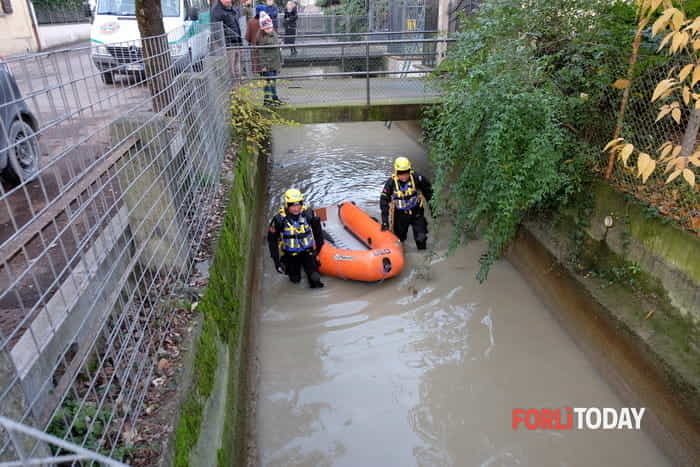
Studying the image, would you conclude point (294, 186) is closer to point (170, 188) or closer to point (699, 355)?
point (170, 188)

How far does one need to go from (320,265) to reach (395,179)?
70.4 inches

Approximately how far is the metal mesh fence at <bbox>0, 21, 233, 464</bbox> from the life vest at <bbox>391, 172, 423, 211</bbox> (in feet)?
12.2

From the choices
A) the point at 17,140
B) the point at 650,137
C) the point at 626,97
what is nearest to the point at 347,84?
the point at 626,97

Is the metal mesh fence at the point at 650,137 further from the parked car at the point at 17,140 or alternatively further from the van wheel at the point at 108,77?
the parked car at the point at 17,140

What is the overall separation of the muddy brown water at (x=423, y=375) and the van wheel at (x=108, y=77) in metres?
3.16

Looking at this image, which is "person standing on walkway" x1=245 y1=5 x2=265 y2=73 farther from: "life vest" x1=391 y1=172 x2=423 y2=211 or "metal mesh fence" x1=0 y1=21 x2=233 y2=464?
"metal mesh fence" x1=0 y1=21 x2=233 y2=464

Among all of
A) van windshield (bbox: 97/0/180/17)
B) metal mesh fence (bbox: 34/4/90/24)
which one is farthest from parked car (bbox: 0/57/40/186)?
metal mesh fence (bbox: 34/4/90/24)

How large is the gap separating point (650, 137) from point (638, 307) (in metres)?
1.86

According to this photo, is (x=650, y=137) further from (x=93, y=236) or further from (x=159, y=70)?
(x=93, y=236)

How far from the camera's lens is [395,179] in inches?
288

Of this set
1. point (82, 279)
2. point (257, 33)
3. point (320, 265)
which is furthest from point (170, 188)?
point (257, 33)

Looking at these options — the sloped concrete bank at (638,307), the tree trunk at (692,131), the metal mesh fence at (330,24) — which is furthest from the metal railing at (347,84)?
the metal mesh fence at (330,24)

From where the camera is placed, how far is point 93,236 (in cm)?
240

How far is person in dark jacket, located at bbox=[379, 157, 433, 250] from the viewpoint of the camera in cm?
729
